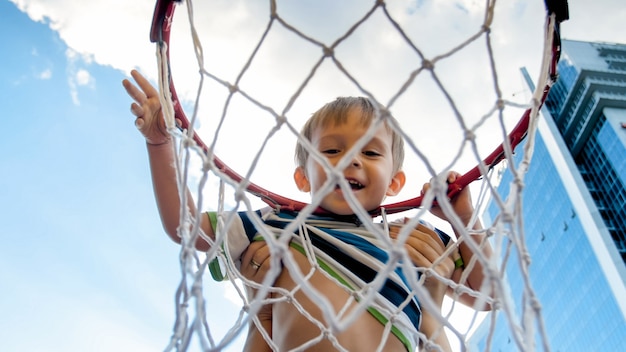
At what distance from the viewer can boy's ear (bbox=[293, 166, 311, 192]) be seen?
1061mm

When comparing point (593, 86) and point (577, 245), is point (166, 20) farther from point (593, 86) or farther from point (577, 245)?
point (593, 86)

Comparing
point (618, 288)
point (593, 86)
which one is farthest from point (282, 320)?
point (593, 86)

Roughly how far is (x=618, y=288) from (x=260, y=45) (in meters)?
18.9

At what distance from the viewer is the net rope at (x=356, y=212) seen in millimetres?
470

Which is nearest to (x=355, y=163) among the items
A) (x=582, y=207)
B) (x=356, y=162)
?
(x=356, y=162)

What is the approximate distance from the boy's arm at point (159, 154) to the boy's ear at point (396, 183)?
15.9 inches

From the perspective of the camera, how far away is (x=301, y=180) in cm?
107

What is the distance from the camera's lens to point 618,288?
53.4 ft

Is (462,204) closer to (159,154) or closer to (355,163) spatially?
(355,163)

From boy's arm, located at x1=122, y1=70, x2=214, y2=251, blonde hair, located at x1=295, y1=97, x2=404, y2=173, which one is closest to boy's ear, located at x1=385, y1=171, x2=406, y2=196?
blonde hair, located at x1=295, y1=97, x2=404, y2=173

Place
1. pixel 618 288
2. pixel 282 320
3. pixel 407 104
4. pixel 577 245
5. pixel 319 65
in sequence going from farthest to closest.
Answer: pixel 577 245 → pixel 618 288 → pixel 407 104 → pixel 282 320 → pixel 319 65

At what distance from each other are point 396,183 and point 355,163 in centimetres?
22

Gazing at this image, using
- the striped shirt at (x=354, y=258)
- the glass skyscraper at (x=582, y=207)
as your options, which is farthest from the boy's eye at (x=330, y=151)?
the glass skyscraper at (x=582, y=207)

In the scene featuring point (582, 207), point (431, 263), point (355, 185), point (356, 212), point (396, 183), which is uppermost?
point (582, 207)
